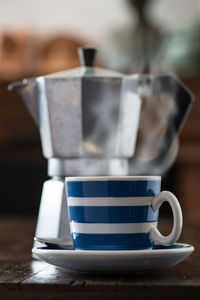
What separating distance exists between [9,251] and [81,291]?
29cm

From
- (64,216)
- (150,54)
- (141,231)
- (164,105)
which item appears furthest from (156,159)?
(150,54)

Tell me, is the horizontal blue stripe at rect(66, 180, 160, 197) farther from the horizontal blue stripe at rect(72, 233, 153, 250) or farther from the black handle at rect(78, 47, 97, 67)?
the black handle at rect(78, 47, 97, 67)

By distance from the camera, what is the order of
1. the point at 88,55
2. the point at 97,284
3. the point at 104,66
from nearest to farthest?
1. the point at 97,284
2. the point at 88,55
3. the point at 104,66

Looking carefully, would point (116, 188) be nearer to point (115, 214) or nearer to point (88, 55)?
point (115, 214)

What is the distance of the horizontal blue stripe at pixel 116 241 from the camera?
0.53 meters

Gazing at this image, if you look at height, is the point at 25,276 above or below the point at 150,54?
below

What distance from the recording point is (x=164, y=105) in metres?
0.81

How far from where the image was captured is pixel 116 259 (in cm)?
48

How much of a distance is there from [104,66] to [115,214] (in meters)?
1.64

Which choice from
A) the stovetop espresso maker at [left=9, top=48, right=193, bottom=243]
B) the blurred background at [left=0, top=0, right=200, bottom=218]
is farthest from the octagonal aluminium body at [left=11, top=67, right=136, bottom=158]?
the blurred background at [left=0, top=0, right=200, bottom=218]

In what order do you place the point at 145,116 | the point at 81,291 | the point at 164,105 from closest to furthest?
the point at 81,291 < the point at 164,105 < the point at 145,116

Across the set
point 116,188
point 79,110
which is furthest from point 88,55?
point 116,188

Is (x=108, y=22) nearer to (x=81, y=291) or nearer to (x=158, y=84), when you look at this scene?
(x=158, y=84)

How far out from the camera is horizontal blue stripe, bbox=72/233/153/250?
1.74 feet
